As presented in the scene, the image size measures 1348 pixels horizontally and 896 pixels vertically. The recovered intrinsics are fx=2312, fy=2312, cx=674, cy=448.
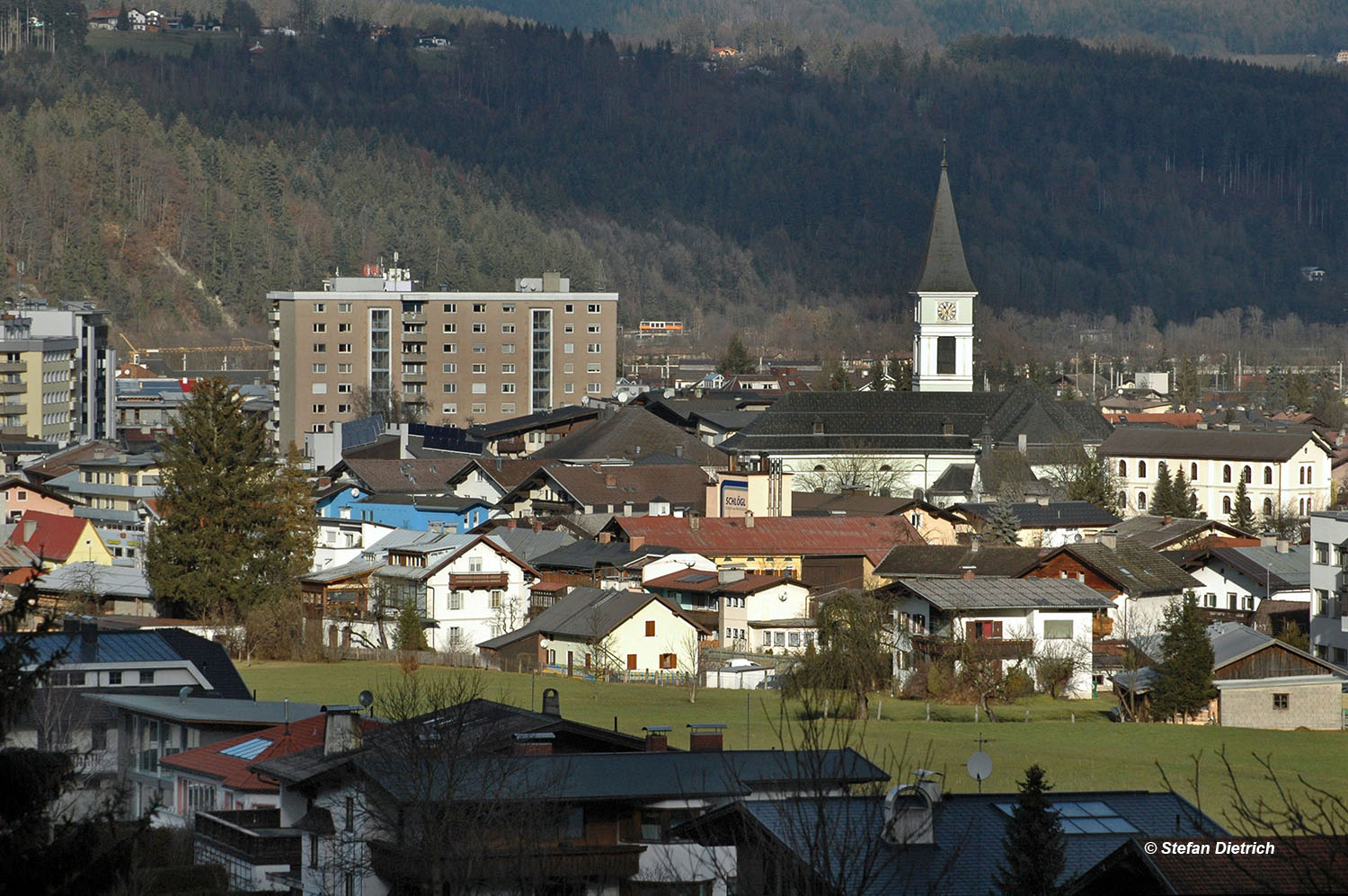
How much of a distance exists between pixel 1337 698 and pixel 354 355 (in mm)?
65019

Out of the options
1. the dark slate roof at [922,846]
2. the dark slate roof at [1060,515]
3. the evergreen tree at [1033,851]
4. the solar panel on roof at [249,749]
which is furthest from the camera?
the dark slate roof at [1060,515]

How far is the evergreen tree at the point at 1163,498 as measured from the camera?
190 feet

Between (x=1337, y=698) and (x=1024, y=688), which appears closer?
(x=1337, y=698)

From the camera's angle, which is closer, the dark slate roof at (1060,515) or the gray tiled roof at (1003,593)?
the gray tiled roof at (1003,593)

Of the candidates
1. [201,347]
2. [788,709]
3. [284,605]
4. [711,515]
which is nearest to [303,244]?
[201,347]

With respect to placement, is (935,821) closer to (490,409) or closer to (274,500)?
(274,500)

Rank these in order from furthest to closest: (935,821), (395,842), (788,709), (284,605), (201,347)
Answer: (201,347), (284,605), (788,709), (395,842), (935,821)

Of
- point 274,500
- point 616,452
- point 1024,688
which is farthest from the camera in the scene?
point 616,452

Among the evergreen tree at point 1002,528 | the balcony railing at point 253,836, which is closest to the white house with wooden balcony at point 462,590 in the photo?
the evergreen tree at point 1002,528

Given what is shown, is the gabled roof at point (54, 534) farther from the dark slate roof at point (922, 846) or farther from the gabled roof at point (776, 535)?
the dark slate roof at point (922, 846)

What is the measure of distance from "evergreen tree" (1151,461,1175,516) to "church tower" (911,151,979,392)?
16.4 metres

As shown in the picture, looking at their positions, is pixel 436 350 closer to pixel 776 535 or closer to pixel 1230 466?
pixel 1230 466

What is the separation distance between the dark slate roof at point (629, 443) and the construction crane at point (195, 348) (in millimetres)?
71477

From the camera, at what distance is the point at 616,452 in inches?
2564
